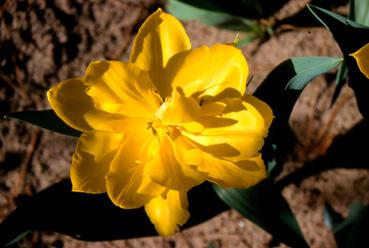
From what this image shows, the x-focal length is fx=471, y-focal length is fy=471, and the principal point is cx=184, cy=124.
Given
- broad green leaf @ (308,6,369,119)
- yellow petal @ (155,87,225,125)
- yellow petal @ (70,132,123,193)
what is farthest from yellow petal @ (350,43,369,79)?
yellow petal @ (70,132,123,193)

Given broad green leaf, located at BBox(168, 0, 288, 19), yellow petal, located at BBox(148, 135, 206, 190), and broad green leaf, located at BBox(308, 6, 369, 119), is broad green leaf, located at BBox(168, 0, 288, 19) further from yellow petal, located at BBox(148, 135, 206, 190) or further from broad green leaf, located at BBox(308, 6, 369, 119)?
yellow petal, located at BBox(148, 135, 206, 190)

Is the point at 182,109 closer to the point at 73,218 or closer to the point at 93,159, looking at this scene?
the point at 93,159

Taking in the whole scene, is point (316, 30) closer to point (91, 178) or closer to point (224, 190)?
point (224, 190)

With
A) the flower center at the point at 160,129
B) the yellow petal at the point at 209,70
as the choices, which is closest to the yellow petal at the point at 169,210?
the flower center at the point at 160,129

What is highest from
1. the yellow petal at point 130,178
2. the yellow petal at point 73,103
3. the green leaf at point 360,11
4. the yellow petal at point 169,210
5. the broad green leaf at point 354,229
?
the green leaf at point 360,11

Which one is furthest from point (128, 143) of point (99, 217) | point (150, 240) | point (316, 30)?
point (316, 30)

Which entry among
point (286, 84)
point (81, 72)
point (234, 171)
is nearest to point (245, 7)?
point (81, 72)

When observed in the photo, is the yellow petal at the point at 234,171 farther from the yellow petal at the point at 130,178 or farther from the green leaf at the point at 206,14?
the green leaf at the point at 206,14
